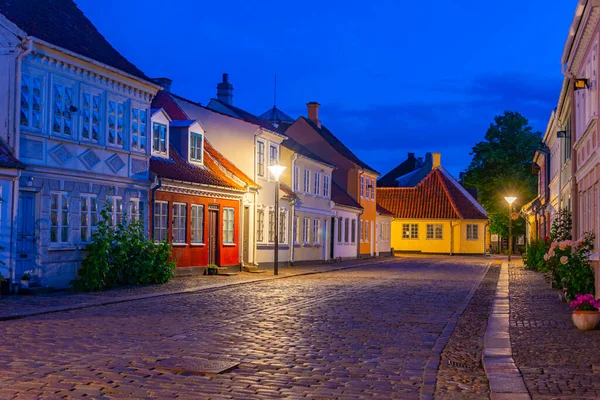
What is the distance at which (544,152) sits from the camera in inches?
1567

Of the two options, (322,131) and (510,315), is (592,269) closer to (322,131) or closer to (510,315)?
(510,315)

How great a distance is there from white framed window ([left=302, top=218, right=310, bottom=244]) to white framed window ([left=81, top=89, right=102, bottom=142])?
63.7 ft

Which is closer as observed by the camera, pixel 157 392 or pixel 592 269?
pixel 157 392

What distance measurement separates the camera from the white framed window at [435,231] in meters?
63.3

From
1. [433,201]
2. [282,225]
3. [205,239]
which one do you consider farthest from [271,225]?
[433,201]

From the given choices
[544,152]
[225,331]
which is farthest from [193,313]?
[544,152]

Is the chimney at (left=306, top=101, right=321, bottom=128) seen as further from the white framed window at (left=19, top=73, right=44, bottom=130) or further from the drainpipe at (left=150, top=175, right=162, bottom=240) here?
the white framed window at (left=19, top=73, right=44, bottom=130)

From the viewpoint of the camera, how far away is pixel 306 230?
1583 inches

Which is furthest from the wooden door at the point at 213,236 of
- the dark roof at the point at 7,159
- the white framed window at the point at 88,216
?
the dark roof at the point at 7,159

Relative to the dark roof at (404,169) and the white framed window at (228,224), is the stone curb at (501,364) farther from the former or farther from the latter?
the dark roof at (404,169)

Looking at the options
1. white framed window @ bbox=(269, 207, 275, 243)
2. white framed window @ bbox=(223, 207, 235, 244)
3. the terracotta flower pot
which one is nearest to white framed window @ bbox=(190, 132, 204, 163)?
white framed window @ bbox=(223, 207, 235, 244)

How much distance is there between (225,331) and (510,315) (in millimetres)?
5569

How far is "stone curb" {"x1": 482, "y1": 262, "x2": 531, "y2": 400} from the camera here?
23.5 feet

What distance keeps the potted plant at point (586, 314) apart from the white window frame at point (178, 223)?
51.7ft
